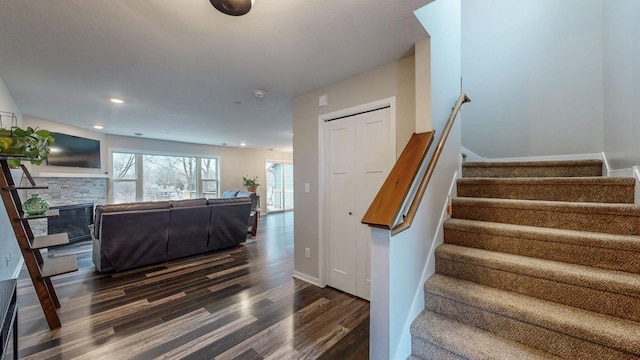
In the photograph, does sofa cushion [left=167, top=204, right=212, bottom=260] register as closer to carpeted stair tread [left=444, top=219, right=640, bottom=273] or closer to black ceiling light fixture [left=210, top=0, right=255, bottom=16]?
black ceiling light fixture [left=210, top=0, right=255, bottom=16]

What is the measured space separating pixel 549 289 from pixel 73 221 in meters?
6.81

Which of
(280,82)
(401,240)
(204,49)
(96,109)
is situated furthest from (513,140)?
(96,109)

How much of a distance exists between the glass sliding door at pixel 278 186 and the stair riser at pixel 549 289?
25.3ft

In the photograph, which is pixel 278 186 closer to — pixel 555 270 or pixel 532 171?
pixel 532 171

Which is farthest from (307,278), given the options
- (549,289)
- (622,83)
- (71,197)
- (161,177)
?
(161,177)

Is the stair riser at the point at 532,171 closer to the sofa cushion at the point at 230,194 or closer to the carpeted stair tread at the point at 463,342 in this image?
the carpeted stair tread at the point at 463,342

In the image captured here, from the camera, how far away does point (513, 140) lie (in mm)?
3164

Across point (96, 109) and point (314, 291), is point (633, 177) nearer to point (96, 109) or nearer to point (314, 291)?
point (314, 291)

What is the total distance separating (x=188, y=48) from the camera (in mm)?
2010

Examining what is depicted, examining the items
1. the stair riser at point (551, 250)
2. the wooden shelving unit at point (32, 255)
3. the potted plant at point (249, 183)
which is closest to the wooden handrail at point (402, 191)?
the stair riser at point (551, 250)

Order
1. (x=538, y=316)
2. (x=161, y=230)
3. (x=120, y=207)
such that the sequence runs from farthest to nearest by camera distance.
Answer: (x=161, y=230), (x=120, y=207), (x=538, y=316)

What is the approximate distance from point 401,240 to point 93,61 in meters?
2.96

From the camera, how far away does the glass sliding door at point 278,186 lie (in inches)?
355

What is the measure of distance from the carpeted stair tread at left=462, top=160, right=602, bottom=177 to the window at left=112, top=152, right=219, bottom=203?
6.89m
